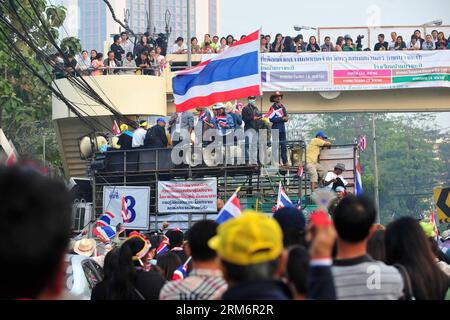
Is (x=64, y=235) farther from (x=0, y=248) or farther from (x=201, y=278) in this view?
(x=201, y=278)

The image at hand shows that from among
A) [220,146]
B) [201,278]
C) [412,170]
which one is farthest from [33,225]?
[412,170]

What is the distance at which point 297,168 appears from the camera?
864 inches

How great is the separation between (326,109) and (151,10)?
7.27 metres

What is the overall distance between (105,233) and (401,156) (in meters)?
69.3

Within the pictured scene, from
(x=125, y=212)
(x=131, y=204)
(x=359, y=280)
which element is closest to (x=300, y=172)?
(x=131, y=204)

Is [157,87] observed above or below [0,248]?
above

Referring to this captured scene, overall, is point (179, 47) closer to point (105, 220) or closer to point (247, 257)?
point (105, 220)

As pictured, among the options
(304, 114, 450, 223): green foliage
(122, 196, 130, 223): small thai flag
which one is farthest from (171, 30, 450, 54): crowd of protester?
(304, 114, 450, 223): green foliage

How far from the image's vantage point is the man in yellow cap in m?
4.23

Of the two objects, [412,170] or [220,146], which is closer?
[220,146]

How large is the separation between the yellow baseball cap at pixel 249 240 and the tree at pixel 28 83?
19.2 m

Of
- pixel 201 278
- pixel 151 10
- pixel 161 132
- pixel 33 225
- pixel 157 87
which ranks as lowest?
pixel 201 278

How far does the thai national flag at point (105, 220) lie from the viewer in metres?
21.0

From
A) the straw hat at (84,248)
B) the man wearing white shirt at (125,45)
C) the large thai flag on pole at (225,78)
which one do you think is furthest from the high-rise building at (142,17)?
the straw hat at (84,248)
